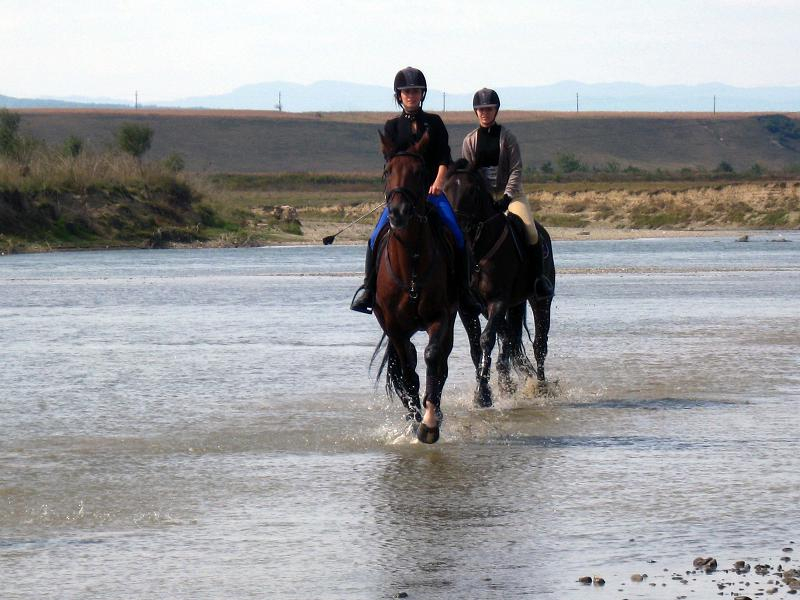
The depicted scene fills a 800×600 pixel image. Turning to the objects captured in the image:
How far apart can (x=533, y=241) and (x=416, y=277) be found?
313 cm

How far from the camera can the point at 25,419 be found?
10.9 metres

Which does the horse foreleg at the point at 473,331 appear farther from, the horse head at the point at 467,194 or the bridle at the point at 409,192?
the bridle at the point at 409,192

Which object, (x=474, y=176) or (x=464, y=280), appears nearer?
(x=464, y=280)

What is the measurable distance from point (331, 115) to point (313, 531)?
161117 mm

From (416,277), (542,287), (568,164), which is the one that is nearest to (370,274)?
(416,277)

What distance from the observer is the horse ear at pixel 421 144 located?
9516mm

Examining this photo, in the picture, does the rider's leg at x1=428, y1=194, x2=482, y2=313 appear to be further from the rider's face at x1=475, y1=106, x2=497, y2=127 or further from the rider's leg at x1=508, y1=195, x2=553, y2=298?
the rider's leg at x1=508, y1=195, x2=553, y2=298

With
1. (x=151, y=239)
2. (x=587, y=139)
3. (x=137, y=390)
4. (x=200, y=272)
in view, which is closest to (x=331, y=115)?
(x=587, y=139)

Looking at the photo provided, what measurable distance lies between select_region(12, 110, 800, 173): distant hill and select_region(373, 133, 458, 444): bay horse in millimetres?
116113

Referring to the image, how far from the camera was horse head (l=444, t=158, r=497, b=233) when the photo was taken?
11.4 meters

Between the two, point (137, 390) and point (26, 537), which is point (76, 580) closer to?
point (26, 537)

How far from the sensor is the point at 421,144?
31.4 ft

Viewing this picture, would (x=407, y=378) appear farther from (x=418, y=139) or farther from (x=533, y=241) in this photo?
(x=533, y=241)

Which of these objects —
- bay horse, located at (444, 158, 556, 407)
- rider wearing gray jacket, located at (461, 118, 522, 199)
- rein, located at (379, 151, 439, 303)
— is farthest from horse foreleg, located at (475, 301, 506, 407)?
rein, located at (379, 151, 439, 303)
